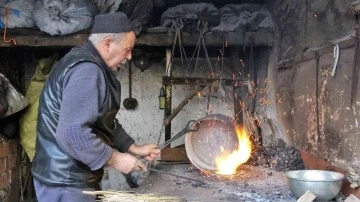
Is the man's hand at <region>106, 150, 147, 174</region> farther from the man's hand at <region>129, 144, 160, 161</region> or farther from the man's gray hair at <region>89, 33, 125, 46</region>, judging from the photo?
the man's gray hair at <region>89, 33, 125, 46</region>

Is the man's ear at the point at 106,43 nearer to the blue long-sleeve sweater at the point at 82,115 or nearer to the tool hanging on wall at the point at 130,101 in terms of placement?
the blue long-sleeve sweater at the point at 82,115

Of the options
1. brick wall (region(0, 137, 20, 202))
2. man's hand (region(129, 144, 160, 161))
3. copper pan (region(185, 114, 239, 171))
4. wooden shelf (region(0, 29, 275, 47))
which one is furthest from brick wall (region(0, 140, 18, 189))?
man's hand (region(129, 144, 160, 161))

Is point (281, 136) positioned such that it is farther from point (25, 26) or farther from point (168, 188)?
point (25, 26)

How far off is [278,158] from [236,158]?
0.41 m

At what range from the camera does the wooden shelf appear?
4.66 m

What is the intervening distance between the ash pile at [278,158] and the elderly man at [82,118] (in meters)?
2.09

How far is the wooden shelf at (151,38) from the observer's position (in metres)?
4.66

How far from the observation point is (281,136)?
466 cm

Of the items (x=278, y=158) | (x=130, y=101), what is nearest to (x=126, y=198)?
(x=278, y=158)

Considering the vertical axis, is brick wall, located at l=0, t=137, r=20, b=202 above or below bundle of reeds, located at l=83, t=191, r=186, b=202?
below

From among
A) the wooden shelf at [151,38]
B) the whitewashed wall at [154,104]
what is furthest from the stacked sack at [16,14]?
the whitewashed wall at [154,104]

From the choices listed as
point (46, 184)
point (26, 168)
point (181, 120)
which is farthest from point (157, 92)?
point (46, 184)

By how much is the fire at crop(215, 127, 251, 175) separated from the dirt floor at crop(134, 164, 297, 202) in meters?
0.10

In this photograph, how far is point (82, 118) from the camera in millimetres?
2221
